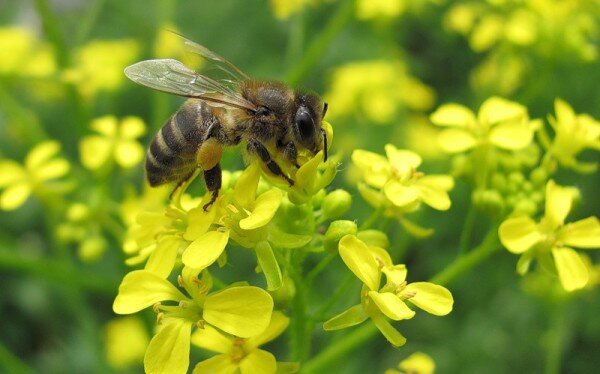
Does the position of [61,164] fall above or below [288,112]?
below

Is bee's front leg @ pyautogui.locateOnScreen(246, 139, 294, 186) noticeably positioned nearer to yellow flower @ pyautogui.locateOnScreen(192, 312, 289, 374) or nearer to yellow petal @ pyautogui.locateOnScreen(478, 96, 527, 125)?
yellow flower @ pyautogui.locateOnScreen(192, 312, 289, 374)

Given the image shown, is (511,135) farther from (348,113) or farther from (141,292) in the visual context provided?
(348,113)

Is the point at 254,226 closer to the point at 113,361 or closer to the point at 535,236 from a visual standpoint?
the point at 535,236

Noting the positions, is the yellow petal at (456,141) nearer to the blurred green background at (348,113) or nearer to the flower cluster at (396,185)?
the flower cluster at (396,185)

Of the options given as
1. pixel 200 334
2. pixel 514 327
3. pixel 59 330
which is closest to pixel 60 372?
pixel 59 330

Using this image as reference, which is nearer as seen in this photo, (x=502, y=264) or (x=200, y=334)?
(x=200, y=334)

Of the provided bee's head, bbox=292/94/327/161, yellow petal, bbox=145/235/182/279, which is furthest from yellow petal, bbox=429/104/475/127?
yellow petal, bbox=145/235/182/279

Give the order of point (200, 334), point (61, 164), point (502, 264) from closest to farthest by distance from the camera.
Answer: point (200, 334) → point (61, 164) → point (502, 264)

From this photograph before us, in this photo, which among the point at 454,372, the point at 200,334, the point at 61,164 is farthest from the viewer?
the point at 454,372
